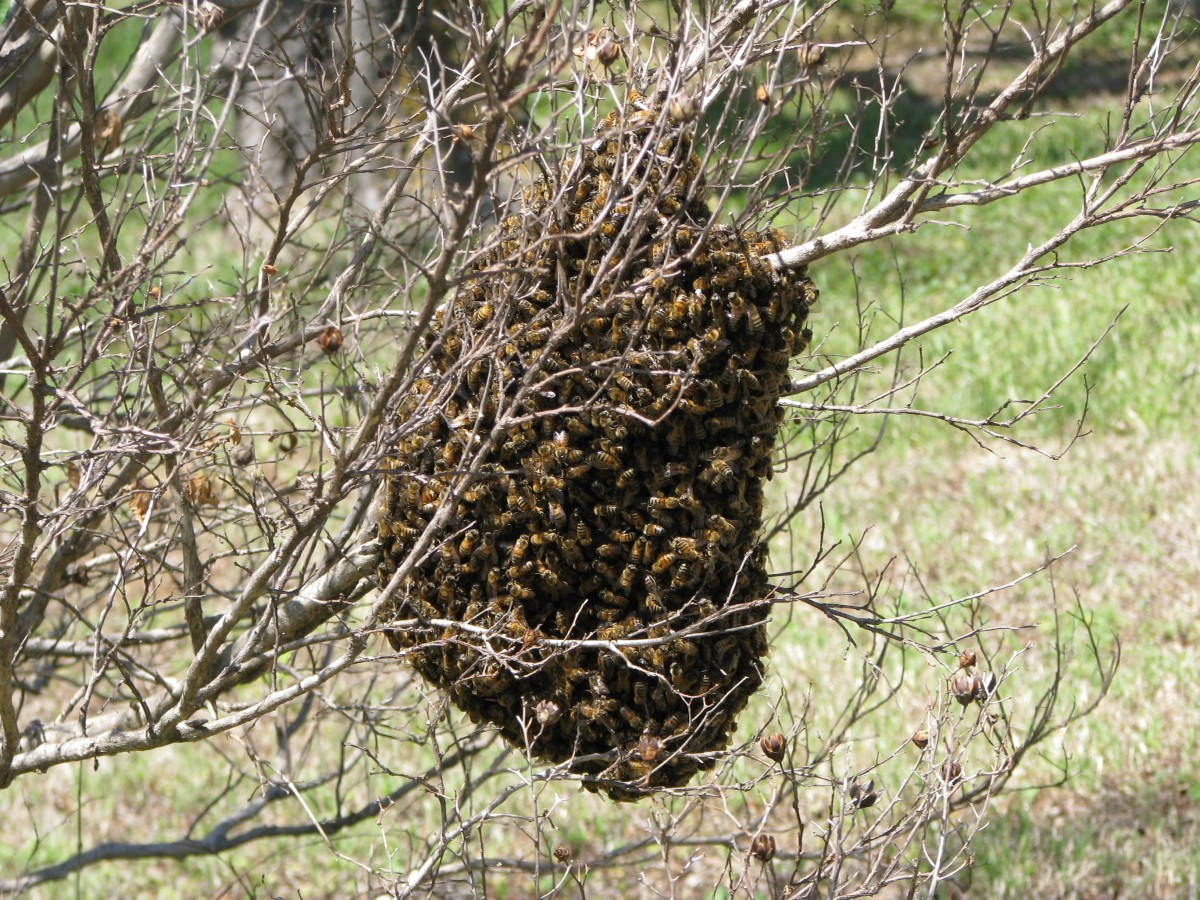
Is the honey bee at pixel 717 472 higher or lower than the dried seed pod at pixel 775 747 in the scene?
higher

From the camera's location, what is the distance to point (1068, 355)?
352 inches

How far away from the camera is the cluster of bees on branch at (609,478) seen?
252cm

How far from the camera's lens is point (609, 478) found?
8.70ft

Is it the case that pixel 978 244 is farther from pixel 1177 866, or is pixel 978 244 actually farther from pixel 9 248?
pixel 9 248

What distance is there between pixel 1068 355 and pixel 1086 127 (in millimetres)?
5522

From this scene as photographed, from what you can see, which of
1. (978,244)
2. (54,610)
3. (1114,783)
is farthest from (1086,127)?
(54,610)

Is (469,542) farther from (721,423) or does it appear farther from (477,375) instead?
(721,423)

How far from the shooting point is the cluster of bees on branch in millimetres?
2523

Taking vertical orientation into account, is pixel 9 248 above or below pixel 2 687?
above

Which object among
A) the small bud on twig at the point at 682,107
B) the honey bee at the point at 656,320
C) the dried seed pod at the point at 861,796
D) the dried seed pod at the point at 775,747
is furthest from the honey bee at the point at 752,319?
the dried seed pod at the point at 861,796

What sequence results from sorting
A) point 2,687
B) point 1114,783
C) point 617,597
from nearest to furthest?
point 617,597 < point 2,687 < point 1114,783

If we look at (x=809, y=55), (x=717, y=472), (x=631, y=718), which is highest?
(x=809, y=55)

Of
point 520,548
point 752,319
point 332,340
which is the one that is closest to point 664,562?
point 520,548

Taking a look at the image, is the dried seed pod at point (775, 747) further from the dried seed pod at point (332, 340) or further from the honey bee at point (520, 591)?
the dried seed pod at point (332, 340)
